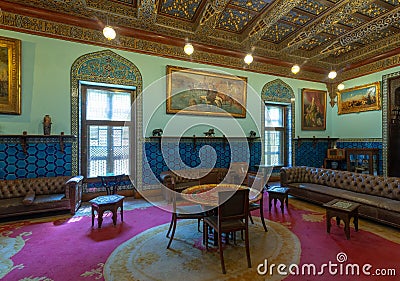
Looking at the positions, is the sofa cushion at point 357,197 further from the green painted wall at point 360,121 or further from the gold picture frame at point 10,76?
the gold picture frame at point 10,76

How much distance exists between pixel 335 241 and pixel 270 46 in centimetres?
623

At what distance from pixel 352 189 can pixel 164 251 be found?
14.7ft

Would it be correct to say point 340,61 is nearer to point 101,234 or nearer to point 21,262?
point 101,234

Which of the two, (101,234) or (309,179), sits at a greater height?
(309,179)

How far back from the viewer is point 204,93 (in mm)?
7129

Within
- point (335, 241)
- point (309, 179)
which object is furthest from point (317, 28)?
point (335, 241)

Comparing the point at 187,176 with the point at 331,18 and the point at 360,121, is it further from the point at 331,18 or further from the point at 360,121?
the point at 360,121

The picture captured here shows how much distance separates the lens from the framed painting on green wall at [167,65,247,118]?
668cm

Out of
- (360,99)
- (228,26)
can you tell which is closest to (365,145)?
(360,99)

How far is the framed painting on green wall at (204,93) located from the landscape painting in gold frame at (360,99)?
172 inches

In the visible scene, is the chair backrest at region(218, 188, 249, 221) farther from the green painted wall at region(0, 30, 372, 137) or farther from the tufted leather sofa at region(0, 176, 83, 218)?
the green painted wall at region(0, 30, 372, 137)

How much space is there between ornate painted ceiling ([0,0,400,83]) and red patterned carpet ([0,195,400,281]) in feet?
15.2

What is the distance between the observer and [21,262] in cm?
294

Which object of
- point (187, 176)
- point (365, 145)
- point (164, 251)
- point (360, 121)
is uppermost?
point (360, 121)
